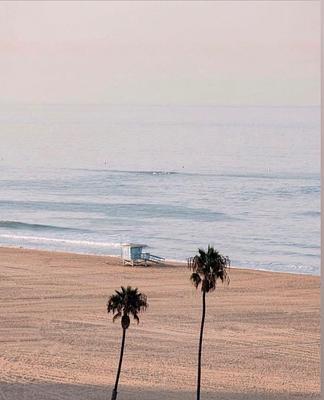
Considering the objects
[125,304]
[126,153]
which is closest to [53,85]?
[126,153]

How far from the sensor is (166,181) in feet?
41.7

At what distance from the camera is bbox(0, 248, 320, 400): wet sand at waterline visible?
6074 millimetres

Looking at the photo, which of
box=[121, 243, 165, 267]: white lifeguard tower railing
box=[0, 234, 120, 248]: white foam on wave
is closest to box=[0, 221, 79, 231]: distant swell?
box=[0, 234, 120, 248]: white foam on wave

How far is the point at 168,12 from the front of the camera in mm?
13734

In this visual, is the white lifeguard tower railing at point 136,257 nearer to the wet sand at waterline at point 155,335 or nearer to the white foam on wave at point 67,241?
the wet sand at waterline at point 155,335

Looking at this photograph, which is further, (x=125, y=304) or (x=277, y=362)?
(x=277, y=362)

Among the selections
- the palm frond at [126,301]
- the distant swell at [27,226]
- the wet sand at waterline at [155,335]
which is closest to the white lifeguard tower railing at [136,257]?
the wet sand at waterline at [155,335]

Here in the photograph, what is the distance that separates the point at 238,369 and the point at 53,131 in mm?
7988

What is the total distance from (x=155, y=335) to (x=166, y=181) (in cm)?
583

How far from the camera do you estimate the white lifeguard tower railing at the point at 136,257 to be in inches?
347

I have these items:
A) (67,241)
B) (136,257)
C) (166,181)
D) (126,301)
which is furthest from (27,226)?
(126,301)

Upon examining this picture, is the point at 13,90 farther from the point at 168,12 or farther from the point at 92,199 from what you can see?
the point at 92,199

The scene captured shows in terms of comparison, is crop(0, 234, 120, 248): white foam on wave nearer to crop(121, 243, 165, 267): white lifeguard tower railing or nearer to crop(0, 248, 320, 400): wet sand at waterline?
crop(121, 243, 165, 267): white lifeguard tower railing

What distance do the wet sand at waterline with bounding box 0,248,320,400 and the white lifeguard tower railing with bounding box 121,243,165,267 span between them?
0.10m
